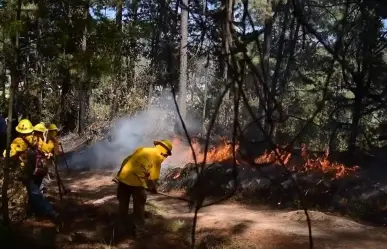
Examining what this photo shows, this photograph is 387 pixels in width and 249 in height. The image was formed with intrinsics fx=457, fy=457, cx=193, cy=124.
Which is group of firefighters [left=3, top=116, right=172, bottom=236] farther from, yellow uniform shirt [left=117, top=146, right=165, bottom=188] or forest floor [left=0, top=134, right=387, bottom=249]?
forest floor [left=0, top=134, right=387, bottom=249]

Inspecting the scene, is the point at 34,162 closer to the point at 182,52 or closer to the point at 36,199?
the point at 36,199

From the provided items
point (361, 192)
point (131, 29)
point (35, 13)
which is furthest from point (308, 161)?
point (35, 13)

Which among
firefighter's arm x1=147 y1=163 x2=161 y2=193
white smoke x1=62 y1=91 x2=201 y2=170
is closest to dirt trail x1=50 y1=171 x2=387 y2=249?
firefighter's arm x1=147 y1=163 x2=161 y2=193

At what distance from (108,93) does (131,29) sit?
15.7m

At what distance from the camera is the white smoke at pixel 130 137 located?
59.7 feet

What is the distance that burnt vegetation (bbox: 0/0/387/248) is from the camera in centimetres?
162

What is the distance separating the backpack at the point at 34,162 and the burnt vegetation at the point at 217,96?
1.21 feet

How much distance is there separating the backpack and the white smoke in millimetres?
9099

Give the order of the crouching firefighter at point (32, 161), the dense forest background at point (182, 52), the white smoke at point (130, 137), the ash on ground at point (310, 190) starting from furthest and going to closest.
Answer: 1. the white smoke at point (130, 137)
2. the ash on ground at point (310, 190)
3. the crouching firefighter at point (32, 161)
4. the dense forest background at point (182, 52)

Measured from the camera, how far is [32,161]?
752 centimetres

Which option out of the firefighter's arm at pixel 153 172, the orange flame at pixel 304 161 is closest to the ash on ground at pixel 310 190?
the orange flame at pixel 304 161

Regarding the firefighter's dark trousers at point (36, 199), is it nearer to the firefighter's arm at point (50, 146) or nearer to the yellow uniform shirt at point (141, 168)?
the firefighter's arm at point (50, 146)

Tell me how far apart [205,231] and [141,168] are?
194cm

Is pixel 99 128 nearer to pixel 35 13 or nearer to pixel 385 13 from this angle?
pixel 35 13
